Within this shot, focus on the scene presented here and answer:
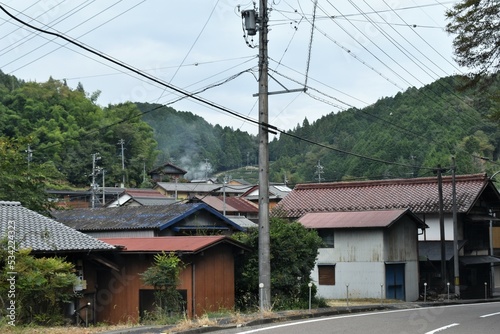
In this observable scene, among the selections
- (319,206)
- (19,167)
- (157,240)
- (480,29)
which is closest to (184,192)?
(319,206)

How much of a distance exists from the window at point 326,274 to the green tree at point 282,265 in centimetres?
1107

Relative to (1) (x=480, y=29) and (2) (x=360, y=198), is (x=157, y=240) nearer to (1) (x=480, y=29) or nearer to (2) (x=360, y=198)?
(1) (x=480, y=29)

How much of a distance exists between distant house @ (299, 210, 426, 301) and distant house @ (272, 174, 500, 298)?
11.6ft

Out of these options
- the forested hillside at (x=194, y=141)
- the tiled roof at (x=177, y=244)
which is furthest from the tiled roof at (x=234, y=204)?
Result: the forested hillside at (x=194, y=141)

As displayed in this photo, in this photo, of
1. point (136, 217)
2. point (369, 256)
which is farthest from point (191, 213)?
point (369, 256)

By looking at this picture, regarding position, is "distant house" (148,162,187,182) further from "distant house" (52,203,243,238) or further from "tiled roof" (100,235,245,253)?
"tiled roof" (100,235,245,253)

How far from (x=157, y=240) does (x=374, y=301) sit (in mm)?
13271

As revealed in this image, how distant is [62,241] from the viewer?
19375 millimetres

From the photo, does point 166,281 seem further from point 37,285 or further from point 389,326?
point 389,326

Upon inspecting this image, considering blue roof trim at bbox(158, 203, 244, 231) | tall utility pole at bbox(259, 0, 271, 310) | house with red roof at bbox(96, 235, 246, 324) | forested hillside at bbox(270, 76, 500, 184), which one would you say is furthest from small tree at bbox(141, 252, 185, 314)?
forested hillside at bbox(270, 76, 500, 184)

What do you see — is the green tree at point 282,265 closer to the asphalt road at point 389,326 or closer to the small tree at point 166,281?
the small tree at point 166,281

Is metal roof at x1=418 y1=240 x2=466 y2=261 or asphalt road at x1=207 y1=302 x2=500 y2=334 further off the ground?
metal roof at x1=418 y1=240 x2=466 y2=261

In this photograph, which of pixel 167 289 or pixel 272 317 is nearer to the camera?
pixel 272 317

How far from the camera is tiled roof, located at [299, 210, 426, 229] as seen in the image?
33041 millimetres
